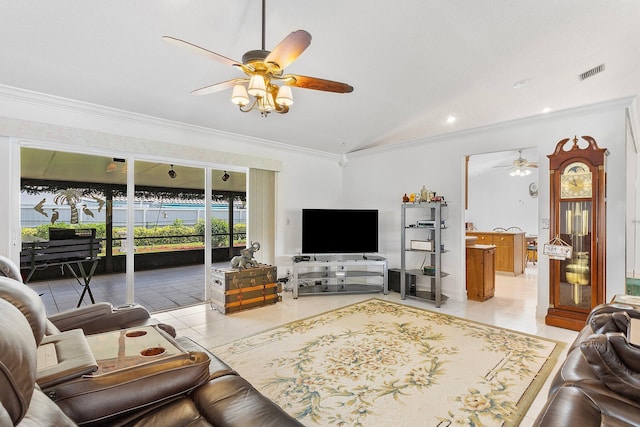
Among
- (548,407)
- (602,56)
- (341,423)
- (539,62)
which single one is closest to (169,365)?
(341,423)

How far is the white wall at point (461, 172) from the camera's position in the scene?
136 inches

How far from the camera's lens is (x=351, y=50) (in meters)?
3.07

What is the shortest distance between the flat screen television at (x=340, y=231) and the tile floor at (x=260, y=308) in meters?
0.78

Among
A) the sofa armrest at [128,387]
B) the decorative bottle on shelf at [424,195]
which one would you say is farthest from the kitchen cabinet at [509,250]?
the sofa armrest at [128,387]

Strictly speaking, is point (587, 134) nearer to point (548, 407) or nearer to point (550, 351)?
point (550, 351)

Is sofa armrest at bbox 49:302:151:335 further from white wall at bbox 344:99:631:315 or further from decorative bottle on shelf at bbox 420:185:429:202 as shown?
white wall at bbox 344:99:631:315

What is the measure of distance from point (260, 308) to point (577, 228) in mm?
4010

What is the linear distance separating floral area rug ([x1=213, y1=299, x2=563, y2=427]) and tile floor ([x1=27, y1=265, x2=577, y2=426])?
0.94 feet

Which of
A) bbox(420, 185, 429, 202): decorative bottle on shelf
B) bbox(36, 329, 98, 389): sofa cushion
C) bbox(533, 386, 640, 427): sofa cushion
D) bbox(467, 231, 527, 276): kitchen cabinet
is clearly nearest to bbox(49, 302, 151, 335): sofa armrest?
bbox(36, 329, 98, 389): sofa cushion

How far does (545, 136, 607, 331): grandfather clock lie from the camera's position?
3.39 metres

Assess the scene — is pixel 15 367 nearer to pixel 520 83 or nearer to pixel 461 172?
pixel 520 83

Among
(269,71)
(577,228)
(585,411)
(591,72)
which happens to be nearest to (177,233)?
(269,71)

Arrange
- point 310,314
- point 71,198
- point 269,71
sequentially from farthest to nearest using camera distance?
1. point 310,314
2. point 71,198
3. point 269,71

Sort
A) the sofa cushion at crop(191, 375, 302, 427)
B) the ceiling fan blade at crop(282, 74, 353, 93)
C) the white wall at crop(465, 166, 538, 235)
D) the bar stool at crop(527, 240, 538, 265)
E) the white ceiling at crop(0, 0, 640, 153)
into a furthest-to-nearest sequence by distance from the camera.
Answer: the white wall at crop(465, 166, 538, 235) → the bar stool at crop(527, 240, 538, 265) → the white ceiling at crop(0, 0, 640, 153) → the ceiling fan blade at crop(282, 74, 353, 93) → the sofa cushion at crop(191, 375, 302, 427)
